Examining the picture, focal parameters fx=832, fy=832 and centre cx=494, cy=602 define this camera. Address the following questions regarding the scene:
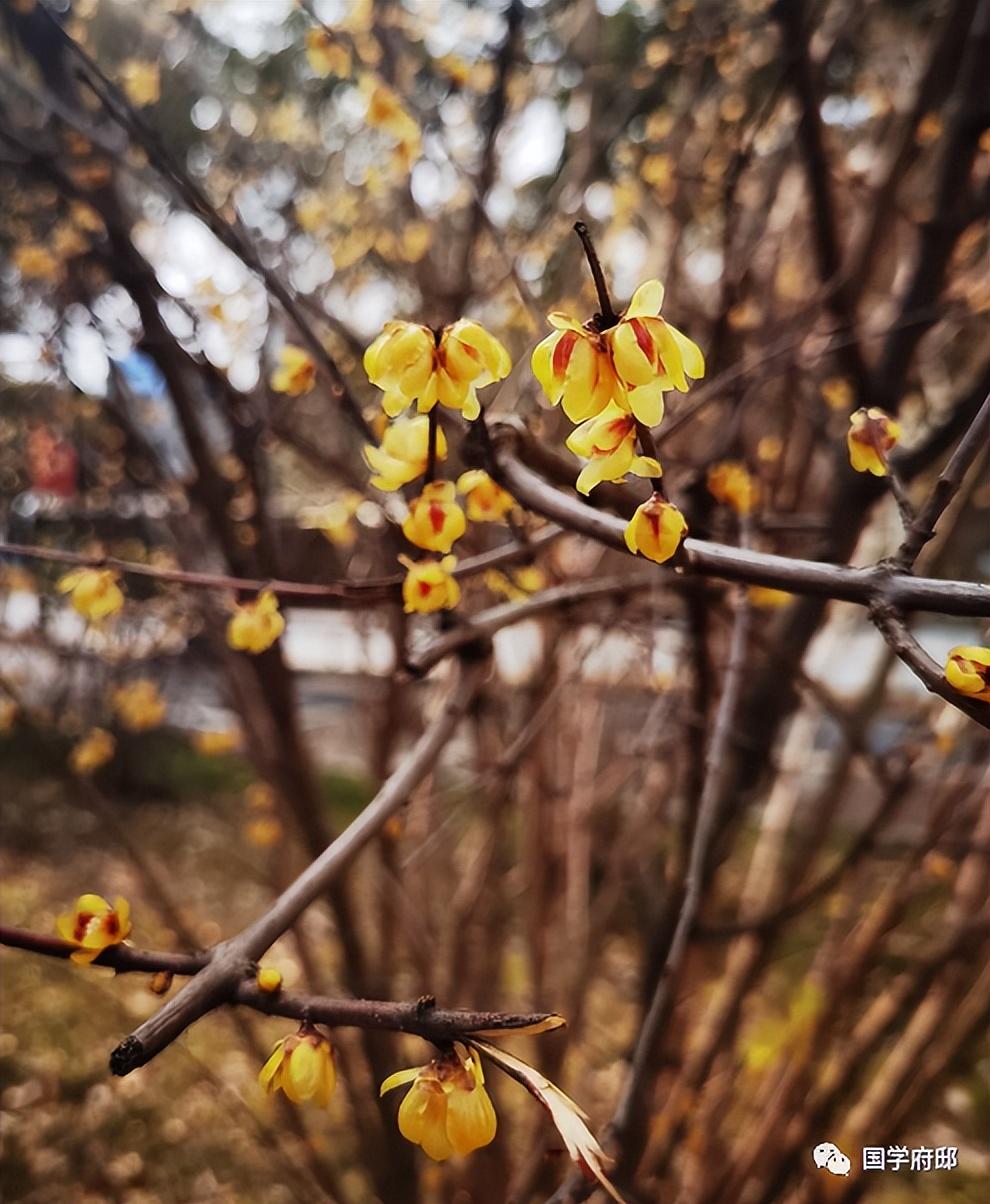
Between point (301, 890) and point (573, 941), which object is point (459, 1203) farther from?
point (301, 890)

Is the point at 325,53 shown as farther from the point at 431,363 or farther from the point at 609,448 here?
the point at 609,448

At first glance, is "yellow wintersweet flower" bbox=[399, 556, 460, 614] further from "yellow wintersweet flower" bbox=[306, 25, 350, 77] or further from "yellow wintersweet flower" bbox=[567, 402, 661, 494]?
"yellow wintersweet flower" bbox=[306, 25, 350, 77]

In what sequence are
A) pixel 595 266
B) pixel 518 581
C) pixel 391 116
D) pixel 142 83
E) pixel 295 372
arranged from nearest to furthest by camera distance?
pixel 595 266
pixel 295 372
pixel 518 581
pixel 391 116
pixel 142 83

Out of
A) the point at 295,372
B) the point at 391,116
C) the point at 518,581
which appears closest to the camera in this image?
the point at 295,372

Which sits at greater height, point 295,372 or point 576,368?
point 295,372

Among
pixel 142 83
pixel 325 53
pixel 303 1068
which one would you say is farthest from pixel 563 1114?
pixel 142 83

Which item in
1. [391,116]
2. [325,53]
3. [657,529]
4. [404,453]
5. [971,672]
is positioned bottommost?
[971,672]

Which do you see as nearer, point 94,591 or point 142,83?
point 94,591

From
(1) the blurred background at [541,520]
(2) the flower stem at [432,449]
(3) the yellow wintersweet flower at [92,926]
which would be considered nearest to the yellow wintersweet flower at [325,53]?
(1) the blurred background at [541,520]

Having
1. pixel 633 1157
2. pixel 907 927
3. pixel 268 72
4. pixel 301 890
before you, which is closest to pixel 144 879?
pixel 633 1157
